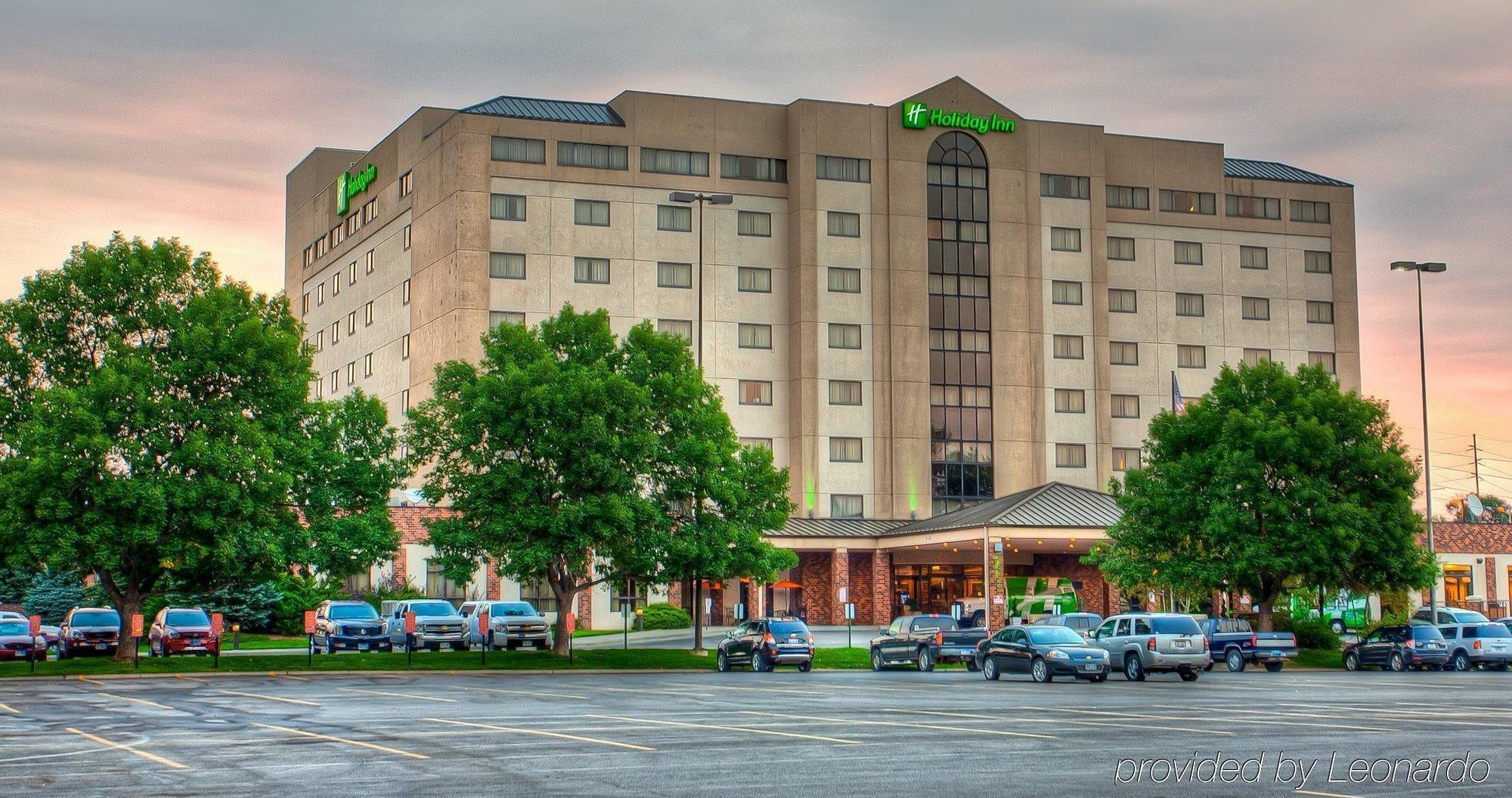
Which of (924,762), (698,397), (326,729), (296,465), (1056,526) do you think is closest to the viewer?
(924,762)

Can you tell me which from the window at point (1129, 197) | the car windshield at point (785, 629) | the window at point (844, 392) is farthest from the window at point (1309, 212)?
the car windshield at point (785, 629)

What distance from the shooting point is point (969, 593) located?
282 feet

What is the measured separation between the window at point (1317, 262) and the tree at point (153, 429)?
7050 centimetres

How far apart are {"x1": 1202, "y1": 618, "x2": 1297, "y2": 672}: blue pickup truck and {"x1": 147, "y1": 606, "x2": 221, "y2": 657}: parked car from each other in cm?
2944

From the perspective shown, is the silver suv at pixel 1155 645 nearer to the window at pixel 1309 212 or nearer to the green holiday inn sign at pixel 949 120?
the green holiday inn sign at pixel 949 120

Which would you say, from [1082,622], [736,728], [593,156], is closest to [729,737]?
[736,728]

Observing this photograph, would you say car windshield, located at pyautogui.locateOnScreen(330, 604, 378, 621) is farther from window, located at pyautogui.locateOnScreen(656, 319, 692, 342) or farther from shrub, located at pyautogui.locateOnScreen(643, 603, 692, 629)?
window, located at pyautogui.locateOnScreen(656, 319, 692, 342)

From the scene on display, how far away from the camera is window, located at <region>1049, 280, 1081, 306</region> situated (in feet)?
305

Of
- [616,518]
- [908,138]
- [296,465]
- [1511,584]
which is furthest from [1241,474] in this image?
[1511,584]

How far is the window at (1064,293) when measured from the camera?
92.9m

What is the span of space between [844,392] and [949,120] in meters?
16.8

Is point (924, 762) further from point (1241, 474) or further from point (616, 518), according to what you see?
point (1241, 474)

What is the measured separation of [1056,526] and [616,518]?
27091mm

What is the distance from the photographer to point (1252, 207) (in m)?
100
